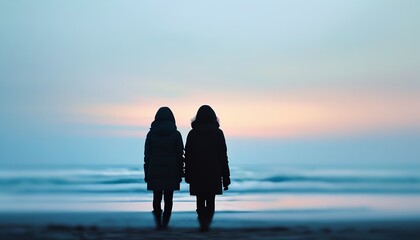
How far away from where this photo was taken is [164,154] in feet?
33.2

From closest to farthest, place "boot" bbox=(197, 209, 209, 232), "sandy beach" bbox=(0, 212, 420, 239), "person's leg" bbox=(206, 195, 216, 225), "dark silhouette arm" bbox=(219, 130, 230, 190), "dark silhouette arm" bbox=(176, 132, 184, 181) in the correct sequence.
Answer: "sandy beach" bbox=(0, 212, 420, 239) < "boot" bbox=(197, 209, 209, 232) < "person's leg" bbox=(206, 195, 216, 225) < "dark silhouette arm" bbox=(219, 130, 230, 190) < "dark silhouette arm" bbox=(176, 132, 184, 181)

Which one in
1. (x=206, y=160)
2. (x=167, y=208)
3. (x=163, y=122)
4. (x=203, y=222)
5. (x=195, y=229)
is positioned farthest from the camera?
(x=163, y=122)

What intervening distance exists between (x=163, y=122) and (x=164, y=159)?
24.6 inches

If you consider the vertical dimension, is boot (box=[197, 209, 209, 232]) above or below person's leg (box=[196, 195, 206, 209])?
below

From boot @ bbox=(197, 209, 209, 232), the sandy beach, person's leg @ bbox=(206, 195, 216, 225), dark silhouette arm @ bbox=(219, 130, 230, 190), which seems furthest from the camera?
dark silhouette arm @ bbox=(219, 130, 230, 190)

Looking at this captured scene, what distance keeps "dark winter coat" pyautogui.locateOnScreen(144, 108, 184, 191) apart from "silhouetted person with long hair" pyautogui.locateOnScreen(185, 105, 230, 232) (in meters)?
0.19

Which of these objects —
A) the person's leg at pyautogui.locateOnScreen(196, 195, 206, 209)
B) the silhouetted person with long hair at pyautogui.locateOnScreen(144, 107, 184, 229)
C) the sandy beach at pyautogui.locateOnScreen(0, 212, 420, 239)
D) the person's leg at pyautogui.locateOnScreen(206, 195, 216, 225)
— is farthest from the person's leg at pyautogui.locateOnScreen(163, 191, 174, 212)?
the person's leg at pyautogui.locateOnScreen(206, 195, 216, 225)

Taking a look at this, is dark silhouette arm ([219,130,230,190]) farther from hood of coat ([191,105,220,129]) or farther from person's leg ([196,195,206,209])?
person's leg ([196,195,206,209])

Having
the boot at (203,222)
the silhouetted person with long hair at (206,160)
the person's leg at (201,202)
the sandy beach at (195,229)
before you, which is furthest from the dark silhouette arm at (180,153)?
the sandy beach at (195,229)

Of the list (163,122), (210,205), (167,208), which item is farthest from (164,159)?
(210,205)

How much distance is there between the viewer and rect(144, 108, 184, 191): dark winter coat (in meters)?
10.0

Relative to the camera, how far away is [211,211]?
388 inches

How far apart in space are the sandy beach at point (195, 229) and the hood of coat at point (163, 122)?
1.60m

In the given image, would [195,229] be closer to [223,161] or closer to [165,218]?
[165,218]
